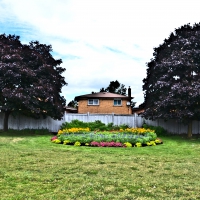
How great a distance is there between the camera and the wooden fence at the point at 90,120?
69.2 feet

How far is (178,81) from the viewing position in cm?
1847

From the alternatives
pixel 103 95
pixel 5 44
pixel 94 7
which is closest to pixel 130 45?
pixel 94 7

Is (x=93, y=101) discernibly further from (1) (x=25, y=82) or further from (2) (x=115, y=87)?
(2) (x=115, y=87)

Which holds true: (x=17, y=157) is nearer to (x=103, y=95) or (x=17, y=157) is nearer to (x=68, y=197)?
(x=68, y=197)

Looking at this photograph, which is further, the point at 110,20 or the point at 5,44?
the point at 5,44

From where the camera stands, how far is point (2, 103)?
18609 millimetres

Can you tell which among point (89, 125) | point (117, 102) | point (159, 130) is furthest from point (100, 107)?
point (159, 130)

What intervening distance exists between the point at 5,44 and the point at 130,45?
10749 millimetres

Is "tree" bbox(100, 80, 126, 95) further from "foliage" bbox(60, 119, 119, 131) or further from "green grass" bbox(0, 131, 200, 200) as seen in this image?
"green grass" bbox(0, 131, 200, 200)

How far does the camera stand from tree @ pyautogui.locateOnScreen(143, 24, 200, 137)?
1702cm

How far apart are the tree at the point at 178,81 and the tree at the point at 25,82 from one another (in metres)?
6.89

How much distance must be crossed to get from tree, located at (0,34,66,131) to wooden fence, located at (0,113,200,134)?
1.04 meters

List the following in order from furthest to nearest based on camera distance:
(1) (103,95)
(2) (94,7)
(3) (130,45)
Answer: (1) (103,95) < (3) (130,45) < (2) (94,7)

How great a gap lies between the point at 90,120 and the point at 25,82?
19.0 feet
